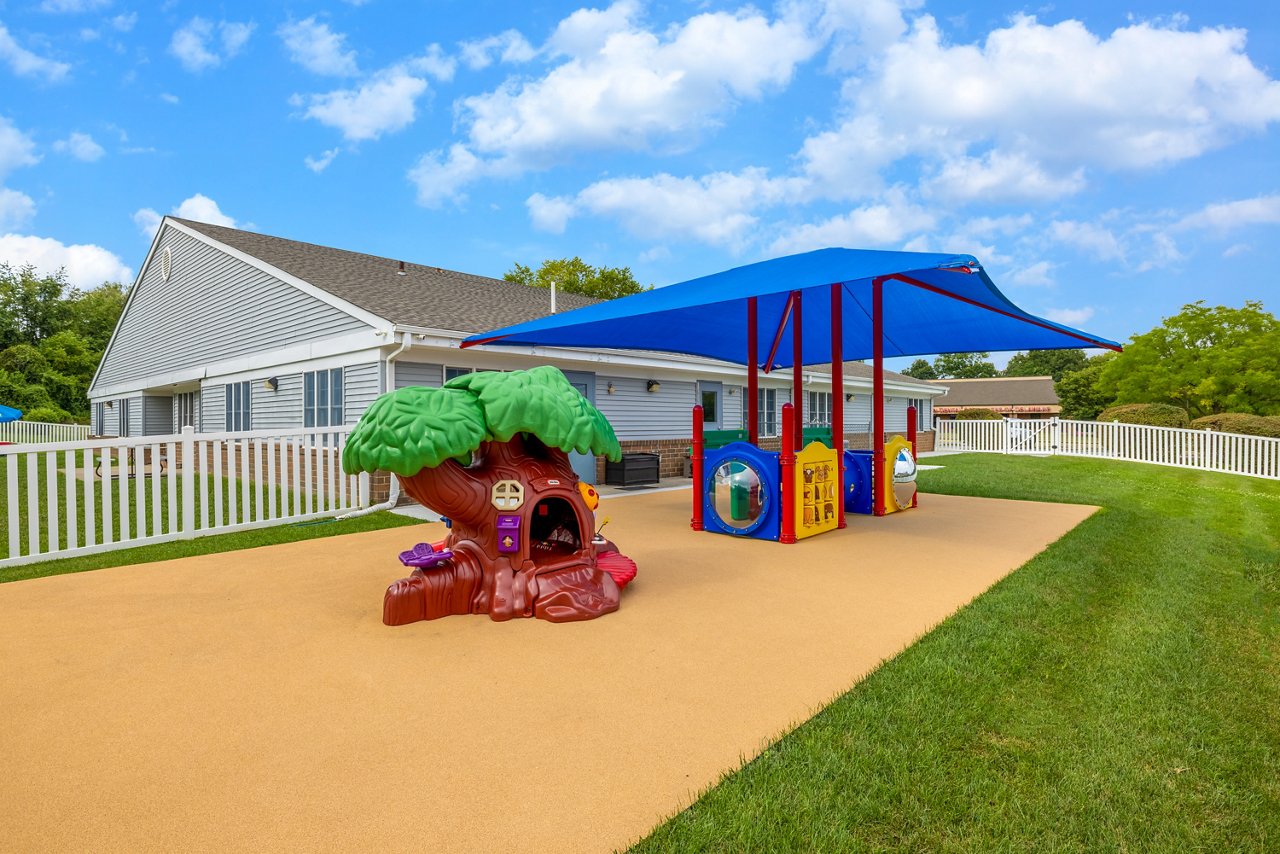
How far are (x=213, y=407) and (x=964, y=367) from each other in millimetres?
83944

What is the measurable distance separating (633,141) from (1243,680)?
17.1 m

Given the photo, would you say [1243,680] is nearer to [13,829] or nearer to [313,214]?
[13,829]

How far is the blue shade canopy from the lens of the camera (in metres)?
5.23

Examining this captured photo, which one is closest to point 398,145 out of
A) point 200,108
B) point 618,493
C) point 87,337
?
point 200,108

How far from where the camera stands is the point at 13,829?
1884 millimetres

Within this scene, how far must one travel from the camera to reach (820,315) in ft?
32.1

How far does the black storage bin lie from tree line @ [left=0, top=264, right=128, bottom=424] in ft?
88.0

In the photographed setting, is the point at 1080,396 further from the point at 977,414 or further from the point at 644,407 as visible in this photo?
the point at 644,407

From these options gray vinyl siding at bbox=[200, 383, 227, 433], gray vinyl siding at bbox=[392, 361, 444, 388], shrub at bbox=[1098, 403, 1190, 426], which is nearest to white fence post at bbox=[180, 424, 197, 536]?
gray vinyl siding at bbox=[392, 361, 444, 388]

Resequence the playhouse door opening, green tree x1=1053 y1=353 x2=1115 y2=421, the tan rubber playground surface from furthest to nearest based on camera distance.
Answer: green tree x1=1053 y1=353 x2=1115 y2=421
the playhouse door opening
the tan rubber playground surface

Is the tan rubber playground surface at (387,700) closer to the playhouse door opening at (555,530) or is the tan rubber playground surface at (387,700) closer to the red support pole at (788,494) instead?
the playhouse door opening at (555,530)

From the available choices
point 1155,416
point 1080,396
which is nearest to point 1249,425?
point 1155,416

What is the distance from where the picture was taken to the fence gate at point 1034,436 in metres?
20.4

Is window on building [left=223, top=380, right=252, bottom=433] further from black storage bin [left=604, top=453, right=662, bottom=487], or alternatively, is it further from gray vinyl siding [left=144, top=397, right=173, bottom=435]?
black storage bin [left=604, top=453, right=662, bottom=487]
